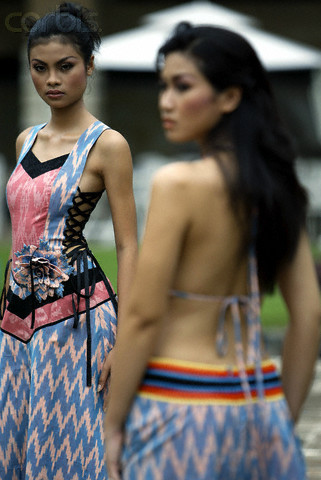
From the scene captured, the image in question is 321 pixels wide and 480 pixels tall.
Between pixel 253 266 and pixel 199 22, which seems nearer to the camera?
pixel 253 266

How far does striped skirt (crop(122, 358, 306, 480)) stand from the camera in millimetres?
2270

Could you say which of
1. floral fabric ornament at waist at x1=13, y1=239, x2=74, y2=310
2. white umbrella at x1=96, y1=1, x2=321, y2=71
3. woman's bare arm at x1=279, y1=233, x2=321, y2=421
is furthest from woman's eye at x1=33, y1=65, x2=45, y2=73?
white umbrella at x1=96, y1=1, x2=321, y2=71

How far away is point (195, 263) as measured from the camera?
231 cm

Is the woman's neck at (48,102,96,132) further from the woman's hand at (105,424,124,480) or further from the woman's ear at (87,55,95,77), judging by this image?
the woman's hand at (105,424,124,480)

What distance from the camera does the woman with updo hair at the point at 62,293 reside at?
3.40 metres

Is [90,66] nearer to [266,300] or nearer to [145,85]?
[266,300]

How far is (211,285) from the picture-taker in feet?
7.63

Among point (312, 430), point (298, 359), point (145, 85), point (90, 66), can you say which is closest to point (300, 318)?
point (298, 359)

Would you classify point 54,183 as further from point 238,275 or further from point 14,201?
point 238,275

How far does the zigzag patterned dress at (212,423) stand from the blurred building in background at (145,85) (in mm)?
12977

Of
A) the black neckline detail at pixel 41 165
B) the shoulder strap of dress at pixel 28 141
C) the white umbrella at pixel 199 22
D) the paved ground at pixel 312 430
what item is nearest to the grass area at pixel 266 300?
the paved ground at pixel 312 430

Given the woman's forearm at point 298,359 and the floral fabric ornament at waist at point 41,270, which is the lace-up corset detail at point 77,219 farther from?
the woman's forearm at point 298,359

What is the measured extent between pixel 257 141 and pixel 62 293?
1.25 metres

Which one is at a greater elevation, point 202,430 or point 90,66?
point 90,66
